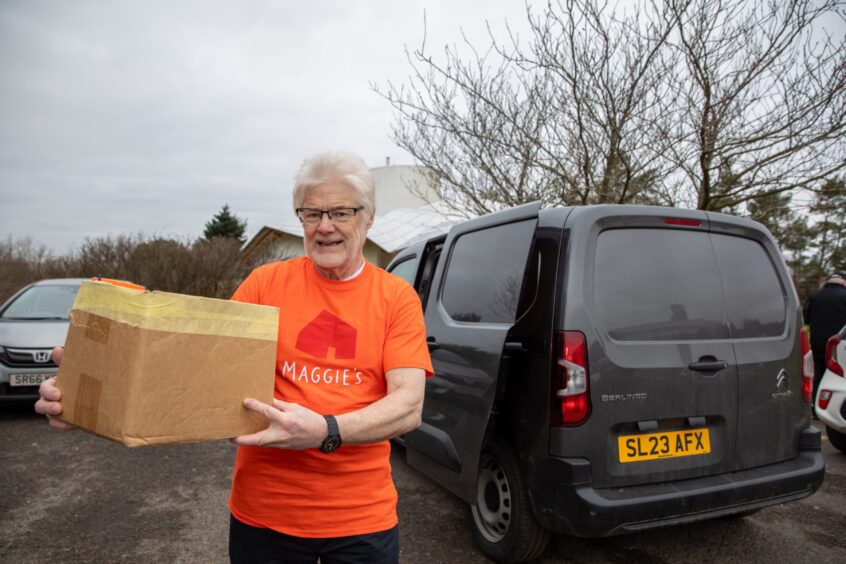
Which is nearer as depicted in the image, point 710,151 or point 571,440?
point 571,440

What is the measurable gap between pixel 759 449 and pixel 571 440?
1030mm

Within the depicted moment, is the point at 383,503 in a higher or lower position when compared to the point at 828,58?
lower

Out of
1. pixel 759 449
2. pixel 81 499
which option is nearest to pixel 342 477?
pixel 759 449

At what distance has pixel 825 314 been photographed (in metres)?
6.14

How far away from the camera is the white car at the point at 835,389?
14.4 feet

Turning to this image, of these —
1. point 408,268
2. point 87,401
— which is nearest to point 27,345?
point 408,268

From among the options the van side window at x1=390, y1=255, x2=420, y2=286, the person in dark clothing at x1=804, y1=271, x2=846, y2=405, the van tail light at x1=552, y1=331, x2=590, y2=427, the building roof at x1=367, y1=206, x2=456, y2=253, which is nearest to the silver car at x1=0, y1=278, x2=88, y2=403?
the van side window at x1=390, y1=255, x2=420, y2=286

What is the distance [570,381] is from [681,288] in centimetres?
74

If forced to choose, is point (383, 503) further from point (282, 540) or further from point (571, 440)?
point (571, 440)

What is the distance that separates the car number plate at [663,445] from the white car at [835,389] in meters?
2.92

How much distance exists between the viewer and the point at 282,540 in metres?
1.42

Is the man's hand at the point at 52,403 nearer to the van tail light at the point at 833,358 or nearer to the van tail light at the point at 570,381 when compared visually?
the van tail light at the point at 570,381

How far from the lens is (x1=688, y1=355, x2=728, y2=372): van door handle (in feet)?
7.81

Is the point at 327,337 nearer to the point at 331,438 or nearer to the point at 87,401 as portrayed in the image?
the point at 331,438
